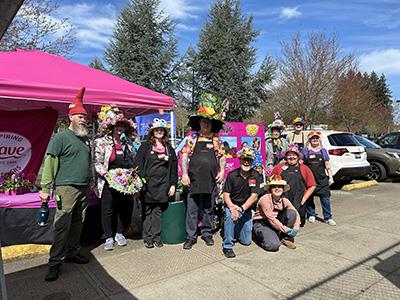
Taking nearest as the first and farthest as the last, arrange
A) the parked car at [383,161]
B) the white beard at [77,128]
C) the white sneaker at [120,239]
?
1. the white beard at [77,128]
2. the white sneaker at [120,239]
3. the parked car at [383,161]

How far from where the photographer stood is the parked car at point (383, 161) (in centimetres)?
1074

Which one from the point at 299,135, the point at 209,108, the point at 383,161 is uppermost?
the point at 209,108

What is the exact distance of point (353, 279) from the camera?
11.8 feet

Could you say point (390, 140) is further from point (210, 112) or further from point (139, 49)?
point (139, 49)

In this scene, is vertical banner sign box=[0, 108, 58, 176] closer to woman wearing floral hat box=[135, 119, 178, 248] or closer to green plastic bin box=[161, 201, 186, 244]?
woman wearing floral hat box=[135, 119, 178, 248]

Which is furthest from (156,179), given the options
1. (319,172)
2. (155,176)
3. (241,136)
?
(241,136)

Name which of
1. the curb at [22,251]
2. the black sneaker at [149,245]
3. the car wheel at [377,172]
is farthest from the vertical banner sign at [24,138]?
the car wheel at [377,172]

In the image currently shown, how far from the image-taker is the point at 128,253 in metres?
4.26

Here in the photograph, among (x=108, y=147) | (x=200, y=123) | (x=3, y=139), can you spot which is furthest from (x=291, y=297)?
(x=3, y=139)

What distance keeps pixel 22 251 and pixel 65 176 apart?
1382 millimetres

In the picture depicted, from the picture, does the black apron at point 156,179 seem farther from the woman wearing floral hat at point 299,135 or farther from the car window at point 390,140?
the car window at point 390,140

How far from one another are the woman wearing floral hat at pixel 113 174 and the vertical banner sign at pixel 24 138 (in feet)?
5.60

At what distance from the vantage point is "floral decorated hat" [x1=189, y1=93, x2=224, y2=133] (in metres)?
4.52

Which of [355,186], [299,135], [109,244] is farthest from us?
[355,186]
